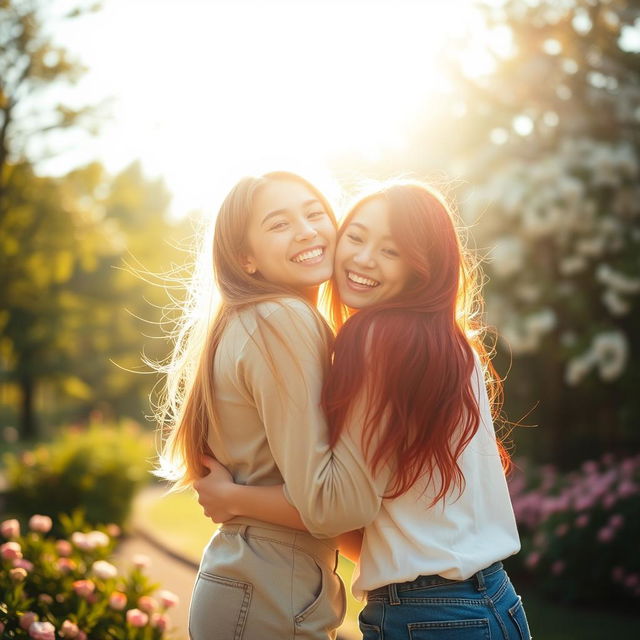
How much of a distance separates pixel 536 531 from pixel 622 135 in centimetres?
501

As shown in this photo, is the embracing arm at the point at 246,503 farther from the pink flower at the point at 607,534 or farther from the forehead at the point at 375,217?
the pink flower at the point at 607,534

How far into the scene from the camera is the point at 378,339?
221 cm

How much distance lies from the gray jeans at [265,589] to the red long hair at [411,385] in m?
0.35

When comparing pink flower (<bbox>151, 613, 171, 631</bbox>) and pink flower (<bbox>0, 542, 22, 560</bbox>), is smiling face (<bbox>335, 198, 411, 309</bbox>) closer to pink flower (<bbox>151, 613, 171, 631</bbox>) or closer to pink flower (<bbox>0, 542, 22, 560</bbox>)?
pink flower (<bbox>151, 613, 171, 631</bbox>)

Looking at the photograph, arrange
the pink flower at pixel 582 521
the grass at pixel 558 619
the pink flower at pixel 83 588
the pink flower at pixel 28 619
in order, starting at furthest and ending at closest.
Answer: the pink flower at pixel 582 521 → the grass at pixel 558 619 → the pink flower at pixel 83 588 → the pink flower at pixel 28 619

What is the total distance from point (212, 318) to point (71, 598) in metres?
1.76

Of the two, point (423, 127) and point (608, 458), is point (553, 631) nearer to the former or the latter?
point (608, 458)

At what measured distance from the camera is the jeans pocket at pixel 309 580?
7.46 ft

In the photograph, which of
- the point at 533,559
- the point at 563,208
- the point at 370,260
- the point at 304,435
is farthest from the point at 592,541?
the point at 304,435

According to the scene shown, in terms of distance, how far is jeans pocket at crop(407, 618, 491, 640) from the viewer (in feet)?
7.07

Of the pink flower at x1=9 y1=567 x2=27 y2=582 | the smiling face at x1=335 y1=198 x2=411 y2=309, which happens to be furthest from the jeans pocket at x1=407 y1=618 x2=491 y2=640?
the pink flower at x1=9 y1=567 x2=27 y2=582

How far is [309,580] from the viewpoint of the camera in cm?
233

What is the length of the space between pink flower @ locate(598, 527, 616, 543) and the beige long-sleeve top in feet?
17.4

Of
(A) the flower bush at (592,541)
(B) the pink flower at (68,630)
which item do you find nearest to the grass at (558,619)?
(A) the flower bush at (592,541)
